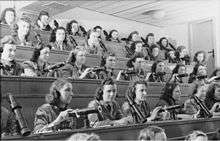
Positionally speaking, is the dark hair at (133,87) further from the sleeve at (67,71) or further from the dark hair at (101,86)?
the sleeve at (67,71)

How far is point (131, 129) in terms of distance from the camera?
2172 mm

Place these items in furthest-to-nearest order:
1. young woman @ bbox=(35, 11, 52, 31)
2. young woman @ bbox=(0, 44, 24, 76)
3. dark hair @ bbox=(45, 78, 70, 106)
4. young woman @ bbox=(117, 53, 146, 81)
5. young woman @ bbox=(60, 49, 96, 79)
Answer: young woman @ bbox=(35, 11, 52, 31) < young woman @ bbox=(117, 53, 146, 81) < young woman @ bbox=(60, 49, 96, 79) < young woman @ bbox=(0, 44, 24, 76) < dark hair @ bbox=(45, 78, 70, 106)

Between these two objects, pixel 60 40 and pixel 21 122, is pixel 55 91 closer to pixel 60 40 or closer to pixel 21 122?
pixel 21 122

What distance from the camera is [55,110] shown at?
2365 millimetres

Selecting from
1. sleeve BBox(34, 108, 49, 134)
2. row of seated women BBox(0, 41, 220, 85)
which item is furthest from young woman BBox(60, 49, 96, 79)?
sleeve BBox(34, 108, 49, 134)

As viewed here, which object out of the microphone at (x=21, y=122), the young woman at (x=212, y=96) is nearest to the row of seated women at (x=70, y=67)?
the young woman at (x=212, y=96)

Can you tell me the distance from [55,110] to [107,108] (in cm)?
55

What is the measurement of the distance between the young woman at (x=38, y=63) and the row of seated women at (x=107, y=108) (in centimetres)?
44

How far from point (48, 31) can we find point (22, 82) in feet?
5.25

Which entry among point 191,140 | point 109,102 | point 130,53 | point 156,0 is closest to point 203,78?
point 130,53

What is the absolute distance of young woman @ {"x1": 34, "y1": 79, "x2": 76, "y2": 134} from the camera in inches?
86.4

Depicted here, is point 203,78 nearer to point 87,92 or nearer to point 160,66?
point 160,66

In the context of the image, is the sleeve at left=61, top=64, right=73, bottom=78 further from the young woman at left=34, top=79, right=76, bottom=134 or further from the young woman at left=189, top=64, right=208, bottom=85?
the young woman at left=189, top=64, right=208, bottom=85

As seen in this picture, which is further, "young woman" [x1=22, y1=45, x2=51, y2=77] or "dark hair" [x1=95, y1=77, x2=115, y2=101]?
→ "young woman" [x1=22, y1=45, x2=51, y2=77]
